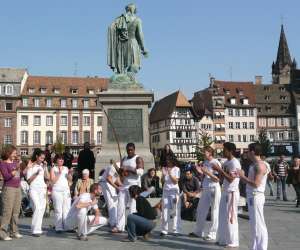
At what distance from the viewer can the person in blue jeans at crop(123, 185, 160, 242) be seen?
30.3ft

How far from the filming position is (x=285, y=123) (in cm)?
8812

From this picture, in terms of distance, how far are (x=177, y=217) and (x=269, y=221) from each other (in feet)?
10.8

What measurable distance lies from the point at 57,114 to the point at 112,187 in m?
71.2

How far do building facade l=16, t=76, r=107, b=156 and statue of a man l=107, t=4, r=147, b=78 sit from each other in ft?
209

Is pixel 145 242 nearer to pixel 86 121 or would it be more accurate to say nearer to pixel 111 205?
pixel 111 205

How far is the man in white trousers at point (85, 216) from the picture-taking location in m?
9.51

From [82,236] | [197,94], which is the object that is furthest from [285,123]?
[82,236]

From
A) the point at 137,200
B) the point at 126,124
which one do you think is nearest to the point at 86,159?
the point at 126,124

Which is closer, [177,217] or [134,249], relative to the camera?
[134,249]

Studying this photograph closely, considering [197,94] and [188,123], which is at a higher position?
[197,94]

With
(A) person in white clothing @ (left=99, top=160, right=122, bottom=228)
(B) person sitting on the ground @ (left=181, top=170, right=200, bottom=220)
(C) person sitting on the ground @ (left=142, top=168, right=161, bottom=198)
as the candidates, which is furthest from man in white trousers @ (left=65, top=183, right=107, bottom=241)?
(B) person sitting on the ground @ (left=181, top=170, right=200, bottom=220)

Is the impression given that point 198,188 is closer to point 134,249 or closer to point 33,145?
point 134,249

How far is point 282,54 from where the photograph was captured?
113m

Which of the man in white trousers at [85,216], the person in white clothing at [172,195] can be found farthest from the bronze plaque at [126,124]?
the person in white clothing at [172,195]
